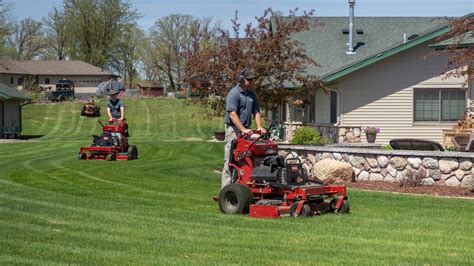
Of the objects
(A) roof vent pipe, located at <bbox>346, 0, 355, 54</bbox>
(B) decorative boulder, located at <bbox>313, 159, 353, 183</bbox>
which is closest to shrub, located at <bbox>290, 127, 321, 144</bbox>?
(B) decorative boulder, located at <bbox>313, 159, 353, 183</bbox>

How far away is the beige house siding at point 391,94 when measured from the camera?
2606 cm

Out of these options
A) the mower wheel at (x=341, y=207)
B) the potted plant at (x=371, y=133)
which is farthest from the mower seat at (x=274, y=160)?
the potted plant at (x=371, y=133)

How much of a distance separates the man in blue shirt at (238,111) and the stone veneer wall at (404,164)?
4.74 meters

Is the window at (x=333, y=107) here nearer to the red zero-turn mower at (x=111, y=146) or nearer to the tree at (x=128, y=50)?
the red zero-turn mower at (x=111, y=146)

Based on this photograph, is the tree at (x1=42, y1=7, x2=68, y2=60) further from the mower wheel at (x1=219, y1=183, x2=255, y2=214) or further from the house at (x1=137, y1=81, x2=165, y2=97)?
the mower wheel at (x1=219, y1=183, x2=255, y2=214)

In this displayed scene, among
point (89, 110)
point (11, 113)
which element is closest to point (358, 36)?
point (11, 113)

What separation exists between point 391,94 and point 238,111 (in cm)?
1503

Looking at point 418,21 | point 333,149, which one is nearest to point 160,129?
point 418,21

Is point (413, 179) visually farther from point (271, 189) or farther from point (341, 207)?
point (271, 189)

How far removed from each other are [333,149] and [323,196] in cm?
585

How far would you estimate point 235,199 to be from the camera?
37.2ft

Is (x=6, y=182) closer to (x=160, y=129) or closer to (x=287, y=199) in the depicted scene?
(x=287, y=199)

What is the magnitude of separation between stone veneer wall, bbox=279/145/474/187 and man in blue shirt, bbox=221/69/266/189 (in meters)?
4.74

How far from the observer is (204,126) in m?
54.8
